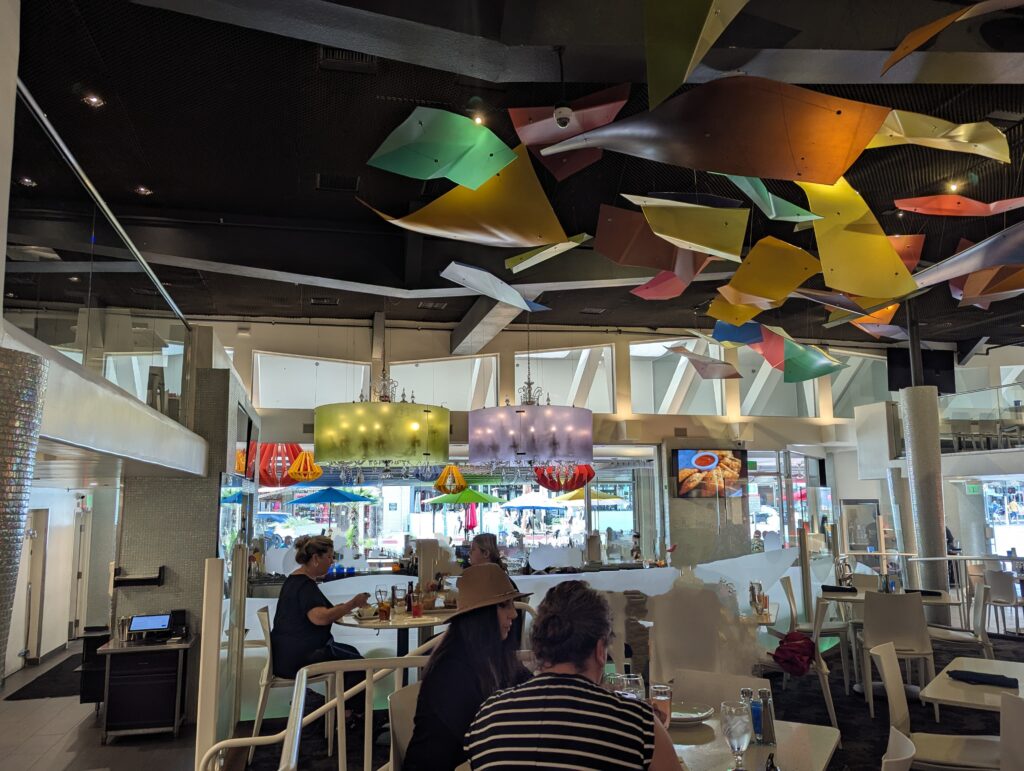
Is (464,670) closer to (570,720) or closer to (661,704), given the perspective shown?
(661,704)

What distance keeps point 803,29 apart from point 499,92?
223 cm

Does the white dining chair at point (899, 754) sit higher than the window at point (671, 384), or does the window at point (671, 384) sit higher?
the window at point (671, 384)

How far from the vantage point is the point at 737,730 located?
8.71 feet

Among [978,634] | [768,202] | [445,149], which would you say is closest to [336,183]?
[445,149]

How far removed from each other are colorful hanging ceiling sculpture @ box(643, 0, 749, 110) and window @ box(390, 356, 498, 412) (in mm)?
10648

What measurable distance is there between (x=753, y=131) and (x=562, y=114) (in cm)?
127

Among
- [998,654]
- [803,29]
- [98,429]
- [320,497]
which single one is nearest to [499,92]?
[803,29]

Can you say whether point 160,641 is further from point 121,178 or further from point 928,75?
point 928,75

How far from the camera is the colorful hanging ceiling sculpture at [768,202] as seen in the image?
600 centimetres

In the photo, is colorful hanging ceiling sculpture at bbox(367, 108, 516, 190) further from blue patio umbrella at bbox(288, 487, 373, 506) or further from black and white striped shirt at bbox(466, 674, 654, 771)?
blue patio umbrella at bbox(288, 487, 373, 506)

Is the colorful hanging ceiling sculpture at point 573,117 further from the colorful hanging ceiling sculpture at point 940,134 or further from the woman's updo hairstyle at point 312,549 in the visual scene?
the woman's updo hairstyle at point 312,549

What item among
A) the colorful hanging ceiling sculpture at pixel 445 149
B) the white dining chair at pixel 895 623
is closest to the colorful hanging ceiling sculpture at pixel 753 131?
the colorful hanging ceiling sculpture at pixel 445 149

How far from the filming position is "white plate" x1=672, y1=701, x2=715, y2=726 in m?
3.19

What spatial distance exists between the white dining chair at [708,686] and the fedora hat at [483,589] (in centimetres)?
99
